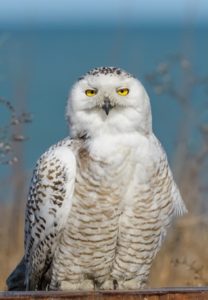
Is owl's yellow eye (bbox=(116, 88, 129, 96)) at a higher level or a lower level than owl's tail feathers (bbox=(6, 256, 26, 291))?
higher

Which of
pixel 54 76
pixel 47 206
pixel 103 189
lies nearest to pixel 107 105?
pixel 103 189

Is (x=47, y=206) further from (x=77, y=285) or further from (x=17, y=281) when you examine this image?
(x=17, y=281)

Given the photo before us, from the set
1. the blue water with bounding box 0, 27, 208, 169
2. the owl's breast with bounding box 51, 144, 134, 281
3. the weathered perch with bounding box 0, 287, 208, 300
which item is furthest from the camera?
the blue water with bounding box 0, 27, 208, 169

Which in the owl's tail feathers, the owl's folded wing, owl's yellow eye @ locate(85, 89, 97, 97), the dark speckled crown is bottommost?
the owl's tail feathers

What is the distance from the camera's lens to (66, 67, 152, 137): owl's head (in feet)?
16.3

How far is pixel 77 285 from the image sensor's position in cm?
519

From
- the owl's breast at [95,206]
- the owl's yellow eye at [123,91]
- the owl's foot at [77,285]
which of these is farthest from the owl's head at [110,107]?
the owl's foot at [77,285]

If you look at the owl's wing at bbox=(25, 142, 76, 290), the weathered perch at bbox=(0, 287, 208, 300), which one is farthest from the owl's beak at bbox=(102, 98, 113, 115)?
the weathered perch at bbox=(0, 287, 208, 300)

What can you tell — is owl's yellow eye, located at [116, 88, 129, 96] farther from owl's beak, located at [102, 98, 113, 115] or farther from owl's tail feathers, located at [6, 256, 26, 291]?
owl's tail feathers, located at [6, 256, 26, 291]

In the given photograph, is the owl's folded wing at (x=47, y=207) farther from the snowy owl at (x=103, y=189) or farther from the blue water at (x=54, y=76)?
the blue water at (x=54, y=76)

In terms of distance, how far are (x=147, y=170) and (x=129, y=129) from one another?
0.71 ft

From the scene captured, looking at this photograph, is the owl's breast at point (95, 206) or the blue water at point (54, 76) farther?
the blue water at point (54, 76)

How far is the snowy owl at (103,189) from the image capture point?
4.93 meters

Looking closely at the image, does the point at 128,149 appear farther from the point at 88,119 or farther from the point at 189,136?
the point at 189,136
